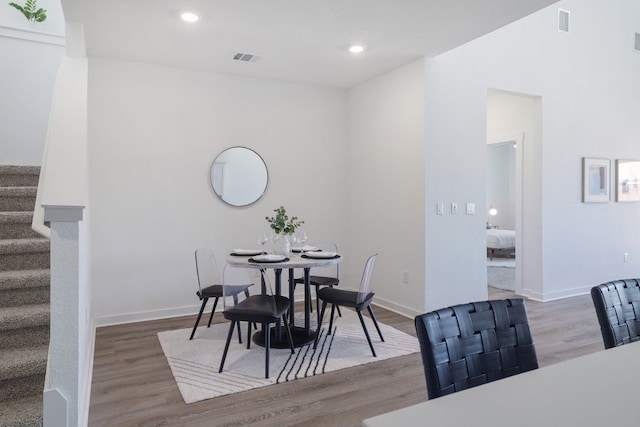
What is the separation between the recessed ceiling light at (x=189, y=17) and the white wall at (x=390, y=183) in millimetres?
2269

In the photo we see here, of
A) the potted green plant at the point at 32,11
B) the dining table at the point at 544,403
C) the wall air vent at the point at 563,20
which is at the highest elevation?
the wall air vent at the point at 563,20

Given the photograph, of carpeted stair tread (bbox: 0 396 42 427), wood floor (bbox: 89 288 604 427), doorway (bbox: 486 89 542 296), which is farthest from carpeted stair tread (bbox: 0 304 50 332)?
doorway (bbox: 486 89 542 296)

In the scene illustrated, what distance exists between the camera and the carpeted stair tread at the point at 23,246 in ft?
8.54

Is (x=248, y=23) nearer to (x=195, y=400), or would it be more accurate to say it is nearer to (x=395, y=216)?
(x=395, y=216)

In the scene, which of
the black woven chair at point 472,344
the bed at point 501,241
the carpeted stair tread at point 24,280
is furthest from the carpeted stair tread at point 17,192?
the bed at point 501,241

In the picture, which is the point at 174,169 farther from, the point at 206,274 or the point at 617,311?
the point at 617,311

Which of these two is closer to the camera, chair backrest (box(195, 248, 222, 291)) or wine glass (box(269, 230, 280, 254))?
chair backrest (box(195, 248, 222, 291))

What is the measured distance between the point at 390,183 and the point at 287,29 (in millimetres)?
2039

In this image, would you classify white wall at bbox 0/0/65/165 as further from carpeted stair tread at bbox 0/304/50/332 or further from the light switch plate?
the light switch plate

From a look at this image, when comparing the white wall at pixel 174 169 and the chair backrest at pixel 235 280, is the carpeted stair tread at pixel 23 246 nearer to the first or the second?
the chair backrest at pixel 235 280

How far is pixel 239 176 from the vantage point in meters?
4.91

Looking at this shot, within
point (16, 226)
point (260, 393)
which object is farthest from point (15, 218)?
point (260, 393)

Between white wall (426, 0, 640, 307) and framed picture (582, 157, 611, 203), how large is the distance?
10 cm

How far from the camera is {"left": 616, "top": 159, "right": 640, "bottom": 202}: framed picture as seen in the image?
5.84m
